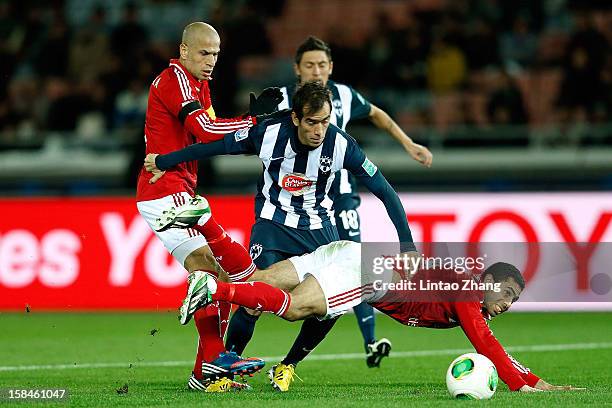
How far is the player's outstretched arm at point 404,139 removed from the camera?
25.1ft

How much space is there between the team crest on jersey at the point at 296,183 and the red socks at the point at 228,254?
0.46 meters

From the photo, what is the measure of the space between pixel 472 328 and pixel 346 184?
2.13 metres

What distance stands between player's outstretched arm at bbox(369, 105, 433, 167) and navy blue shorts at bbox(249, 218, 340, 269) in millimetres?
1037

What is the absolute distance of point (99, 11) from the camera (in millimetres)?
16969

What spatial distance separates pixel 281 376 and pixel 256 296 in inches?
26.3

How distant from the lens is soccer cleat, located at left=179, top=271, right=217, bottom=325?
236 inches

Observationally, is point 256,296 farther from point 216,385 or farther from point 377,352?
point 377,352

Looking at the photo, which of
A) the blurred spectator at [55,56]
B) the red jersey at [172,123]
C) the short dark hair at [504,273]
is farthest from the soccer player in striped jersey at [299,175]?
the blurred spectator at [55,56]

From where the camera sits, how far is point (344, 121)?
8164 millimetres

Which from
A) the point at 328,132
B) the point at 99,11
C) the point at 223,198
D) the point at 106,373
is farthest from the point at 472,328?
the point at 99,11

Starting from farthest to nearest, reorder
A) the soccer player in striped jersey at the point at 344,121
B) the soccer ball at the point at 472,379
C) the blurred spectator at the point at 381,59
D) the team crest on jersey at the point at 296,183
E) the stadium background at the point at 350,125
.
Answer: the blurred spectator at the point at 381,59 < the stadium background at the point at 350,125 < the soccer player in striped jersey at the point at 344,121 < the team crest on jersey at the point at 296,183 < the soccer ball at the point at 472,379

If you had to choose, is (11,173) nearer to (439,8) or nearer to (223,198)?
(223,198)

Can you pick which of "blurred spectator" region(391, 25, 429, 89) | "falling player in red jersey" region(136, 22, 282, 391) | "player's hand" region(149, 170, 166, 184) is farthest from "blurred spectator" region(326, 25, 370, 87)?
"player's hand" region(149, 170, 166, 184)

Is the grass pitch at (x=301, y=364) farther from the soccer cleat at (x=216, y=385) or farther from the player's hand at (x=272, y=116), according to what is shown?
the player's hand at (x=272, y=116)
